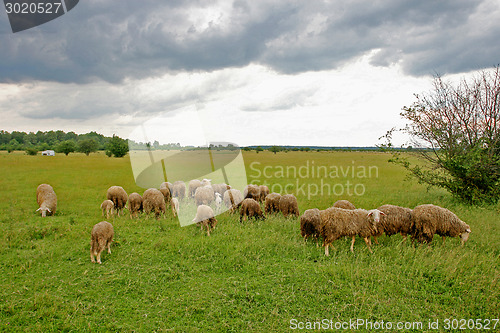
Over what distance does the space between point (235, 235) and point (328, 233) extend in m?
3.39

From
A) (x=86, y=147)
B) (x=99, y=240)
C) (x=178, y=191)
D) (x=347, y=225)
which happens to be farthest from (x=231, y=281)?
(x=86, y=147)

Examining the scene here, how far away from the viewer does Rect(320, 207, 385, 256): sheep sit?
851 centimetres

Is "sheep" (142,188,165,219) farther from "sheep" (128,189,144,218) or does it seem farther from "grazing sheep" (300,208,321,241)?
"grazing sheep" (300,208,321,241)

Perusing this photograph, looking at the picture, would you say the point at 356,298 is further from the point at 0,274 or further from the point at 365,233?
the point at 0,274

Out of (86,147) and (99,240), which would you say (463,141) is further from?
(86,147)

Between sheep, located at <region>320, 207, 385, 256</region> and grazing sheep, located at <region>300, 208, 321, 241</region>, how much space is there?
203 mm

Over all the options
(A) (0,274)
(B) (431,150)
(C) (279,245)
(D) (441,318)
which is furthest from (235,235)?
(B) (431,150)

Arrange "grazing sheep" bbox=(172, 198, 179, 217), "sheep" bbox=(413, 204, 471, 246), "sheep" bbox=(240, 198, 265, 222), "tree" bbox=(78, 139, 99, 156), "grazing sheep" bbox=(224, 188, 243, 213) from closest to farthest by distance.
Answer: "sheep" bbox=(413, 204, 471, 246), "sheep" bbox=(240, 198, 265, 222), "grazing sheep" bbox=(172, 198, 179, 217), "grazing sheep" bbox=(224, 188, 243, 213), "tree" bbox=(78, 139, 99, 156)

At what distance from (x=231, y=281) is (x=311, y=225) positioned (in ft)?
11.5

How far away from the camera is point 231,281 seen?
700 centimetres

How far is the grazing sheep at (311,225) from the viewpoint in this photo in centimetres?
901

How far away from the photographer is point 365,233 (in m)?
8.58

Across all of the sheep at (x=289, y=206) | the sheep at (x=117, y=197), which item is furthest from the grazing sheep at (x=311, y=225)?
the sheep at (x=117, y=197)

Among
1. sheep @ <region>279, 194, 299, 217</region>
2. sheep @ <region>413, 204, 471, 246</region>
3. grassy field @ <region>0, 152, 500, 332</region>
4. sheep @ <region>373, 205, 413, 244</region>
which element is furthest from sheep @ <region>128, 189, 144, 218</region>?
sheep @ <region>413, 204, 471, 246</region>
